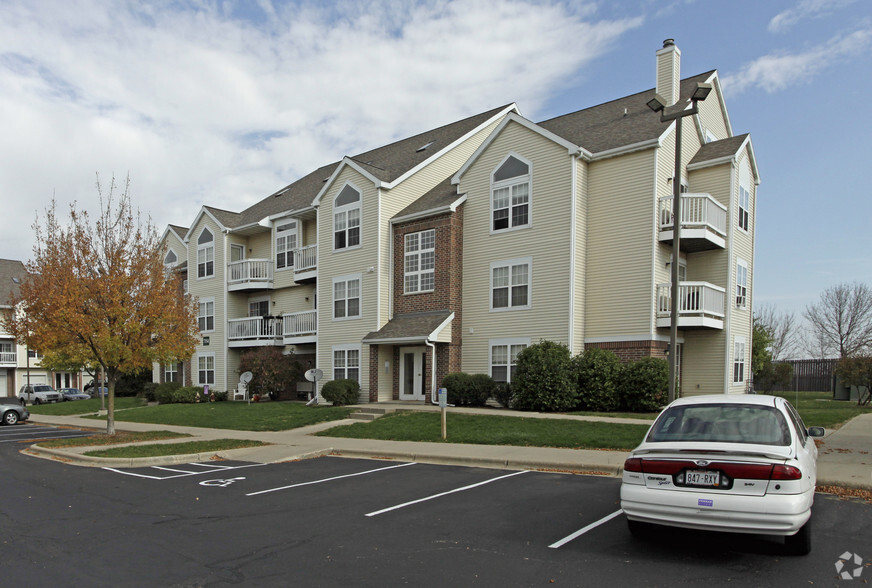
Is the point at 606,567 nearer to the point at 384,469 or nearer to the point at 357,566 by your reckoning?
the point at 357,566

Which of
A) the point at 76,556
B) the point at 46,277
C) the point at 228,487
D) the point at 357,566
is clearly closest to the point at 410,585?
the point at 357,566

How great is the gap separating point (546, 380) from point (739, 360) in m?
7.95

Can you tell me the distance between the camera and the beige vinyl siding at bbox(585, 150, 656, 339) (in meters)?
20.5

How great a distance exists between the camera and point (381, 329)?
2548 cm

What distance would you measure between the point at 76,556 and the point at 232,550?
1628mm

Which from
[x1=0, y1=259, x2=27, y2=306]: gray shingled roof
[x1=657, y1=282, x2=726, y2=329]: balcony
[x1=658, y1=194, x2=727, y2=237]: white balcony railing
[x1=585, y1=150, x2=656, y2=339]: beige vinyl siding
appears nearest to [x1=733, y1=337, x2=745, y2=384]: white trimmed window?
[x1=657, y1=282, x2=726, y2=329]: balcony

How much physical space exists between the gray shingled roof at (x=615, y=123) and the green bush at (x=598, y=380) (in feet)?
23.1

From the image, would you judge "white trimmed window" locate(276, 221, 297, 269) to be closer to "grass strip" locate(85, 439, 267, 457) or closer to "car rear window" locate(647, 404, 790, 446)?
"grass strip" locate(85, 439, 267, 457)

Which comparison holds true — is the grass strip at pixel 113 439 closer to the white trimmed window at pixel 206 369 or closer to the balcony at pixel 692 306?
the balcony at pixel 692 306

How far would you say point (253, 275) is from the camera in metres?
33.0

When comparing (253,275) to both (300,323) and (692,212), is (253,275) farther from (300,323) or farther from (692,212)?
(692,212)

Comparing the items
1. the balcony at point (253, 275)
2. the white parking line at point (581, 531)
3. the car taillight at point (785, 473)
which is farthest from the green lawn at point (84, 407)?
the car taillight at point (785, 473)

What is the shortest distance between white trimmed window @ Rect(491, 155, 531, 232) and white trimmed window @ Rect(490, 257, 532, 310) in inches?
53.2

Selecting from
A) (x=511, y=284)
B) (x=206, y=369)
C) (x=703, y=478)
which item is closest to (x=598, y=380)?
(x=511, y=284)
